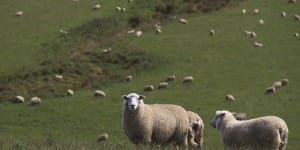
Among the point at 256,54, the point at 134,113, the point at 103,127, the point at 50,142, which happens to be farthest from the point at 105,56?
the point at 50,142

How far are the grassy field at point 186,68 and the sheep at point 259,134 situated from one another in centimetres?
197

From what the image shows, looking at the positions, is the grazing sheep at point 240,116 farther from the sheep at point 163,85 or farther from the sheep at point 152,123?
the sheep at point 163,85

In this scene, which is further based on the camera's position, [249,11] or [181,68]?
[249,11]

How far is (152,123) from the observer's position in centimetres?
2177

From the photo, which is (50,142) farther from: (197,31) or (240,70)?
(197,31)

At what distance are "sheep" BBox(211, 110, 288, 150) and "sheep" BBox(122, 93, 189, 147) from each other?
1.60 meters

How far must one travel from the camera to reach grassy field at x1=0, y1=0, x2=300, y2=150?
2923cm

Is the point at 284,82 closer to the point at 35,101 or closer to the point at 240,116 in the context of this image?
the point at 240,116

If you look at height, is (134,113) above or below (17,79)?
above

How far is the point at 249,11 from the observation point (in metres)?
44.6

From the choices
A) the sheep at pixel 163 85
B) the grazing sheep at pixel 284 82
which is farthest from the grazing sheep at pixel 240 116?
the sheep at pixel 163 85

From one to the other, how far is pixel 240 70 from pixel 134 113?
1464 centimetres

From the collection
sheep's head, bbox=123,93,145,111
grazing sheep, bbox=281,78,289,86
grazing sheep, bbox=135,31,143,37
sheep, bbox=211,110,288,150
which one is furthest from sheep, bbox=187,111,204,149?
grazing sheep, bbox=135,31,143,37

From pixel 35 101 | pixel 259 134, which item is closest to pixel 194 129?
pixel 259 134
